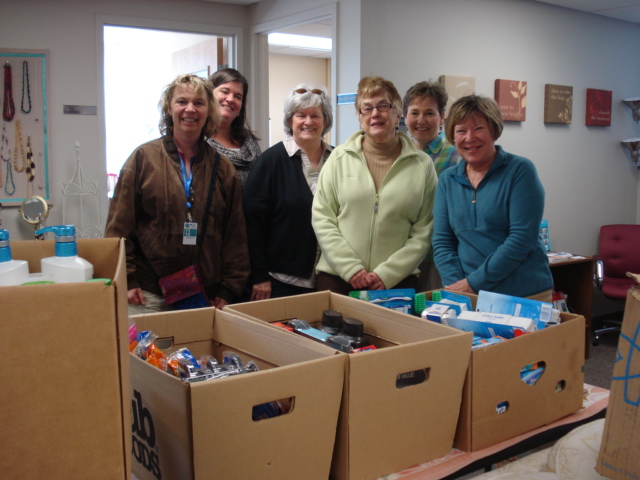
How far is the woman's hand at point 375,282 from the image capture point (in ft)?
6.91

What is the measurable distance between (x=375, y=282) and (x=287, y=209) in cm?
50

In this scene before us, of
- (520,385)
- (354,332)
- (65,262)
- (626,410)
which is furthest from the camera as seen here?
(354,332)

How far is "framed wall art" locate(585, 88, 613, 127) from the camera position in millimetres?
4809

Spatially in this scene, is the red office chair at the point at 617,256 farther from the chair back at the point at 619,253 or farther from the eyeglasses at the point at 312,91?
Answer: the eyeglasses at the point at 312,91

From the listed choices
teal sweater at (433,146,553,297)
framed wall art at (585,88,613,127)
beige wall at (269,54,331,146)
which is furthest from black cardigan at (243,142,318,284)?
beige wall at (269,54,331,146)

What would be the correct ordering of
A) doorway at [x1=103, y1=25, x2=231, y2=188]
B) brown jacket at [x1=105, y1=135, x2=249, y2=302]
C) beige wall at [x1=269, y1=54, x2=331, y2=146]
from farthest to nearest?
beige wall at [x1=269, y1=54, x2=331, y2=146] < doorway at [x1=103, y1=25, x2=231, y2=188] < brown jacket at [x1=105, y1=135, x2=249, y2=302]

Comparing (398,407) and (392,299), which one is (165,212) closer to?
(392,299)

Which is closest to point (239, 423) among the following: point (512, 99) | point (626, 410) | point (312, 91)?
point (626, 410)

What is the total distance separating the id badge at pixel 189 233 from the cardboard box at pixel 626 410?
5.01 ft

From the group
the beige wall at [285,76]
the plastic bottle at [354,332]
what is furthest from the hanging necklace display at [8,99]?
the beige wall at [285,76]

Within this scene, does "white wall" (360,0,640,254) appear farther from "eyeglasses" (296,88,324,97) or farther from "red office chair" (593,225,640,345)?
"eyeglasses" (296,88,324,97)

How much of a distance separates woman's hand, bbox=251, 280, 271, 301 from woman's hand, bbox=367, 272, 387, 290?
0.49m

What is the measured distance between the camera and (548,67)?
4488 mm

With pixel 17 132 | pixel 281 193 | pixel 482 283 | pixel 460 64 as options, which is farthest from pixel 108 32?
pixel 482 283
